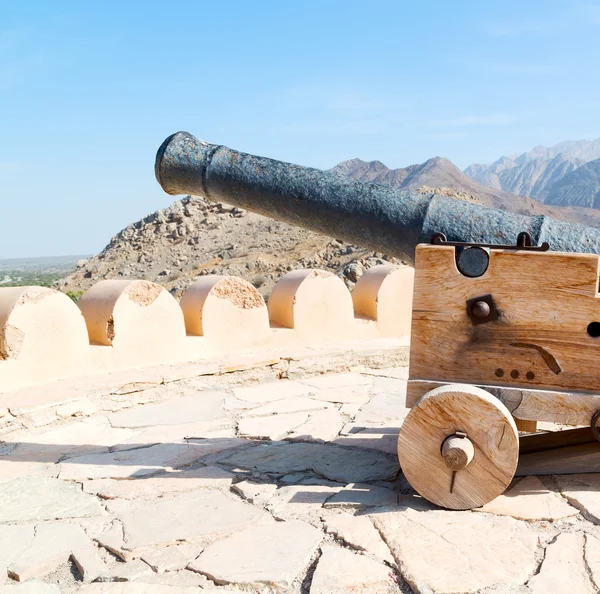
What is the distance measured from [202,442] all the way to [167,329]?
1.35 m

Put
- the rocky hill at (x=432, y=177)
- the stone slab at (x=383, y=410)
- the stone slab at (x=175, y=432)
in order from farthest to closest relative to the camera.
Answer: the rocky hill at (x=432, y=177), the stone slab at (x=383, y=410), the stone slab at (x=175, y=432)

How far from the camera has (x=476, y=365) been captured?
2.67m

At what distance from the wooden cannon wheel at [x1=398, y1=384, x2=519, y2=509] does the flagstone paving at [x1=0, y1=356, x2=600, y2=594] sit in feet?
0.30

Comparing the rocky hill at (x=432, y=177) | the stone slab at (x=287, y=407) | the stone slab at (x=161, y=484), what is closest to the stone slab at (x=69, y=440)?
the stone slab at (x=161, y=484)

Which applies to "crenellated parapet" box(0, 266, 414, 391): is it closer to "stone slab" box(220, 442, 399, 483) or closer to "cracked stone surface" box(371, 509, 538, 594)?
"stone slab" box(220, 442, 399, 483)

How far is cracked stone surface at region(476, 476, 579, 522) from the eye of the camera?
2555mm

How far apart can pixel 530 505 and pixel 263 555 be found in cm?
104

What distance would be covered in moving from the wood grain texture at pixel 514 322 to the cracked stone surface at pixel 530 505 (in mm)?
337

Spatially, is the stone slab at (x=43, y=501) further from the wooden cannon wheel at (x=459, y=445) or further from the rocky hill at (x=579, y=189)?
the rocky hill at (x=579, y=189)

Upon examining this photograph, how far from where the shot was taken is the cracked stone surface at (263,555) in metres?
2.13

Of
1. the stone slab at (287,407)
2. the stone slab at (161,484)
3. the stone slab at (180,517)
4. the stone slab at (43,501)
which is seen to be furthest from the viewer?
the stone slab at (287,407)

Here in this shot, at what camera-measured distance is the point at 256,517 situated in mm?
2596

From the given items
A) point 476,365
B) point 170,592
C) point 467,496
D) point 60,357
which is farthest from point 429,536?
point 60,357

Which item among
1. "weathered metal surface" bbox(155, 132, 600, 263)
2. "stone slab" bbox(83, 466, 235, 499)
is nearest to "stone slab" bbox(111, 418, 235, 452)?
"stone slab" bbox(83, 466, 235, 499)
